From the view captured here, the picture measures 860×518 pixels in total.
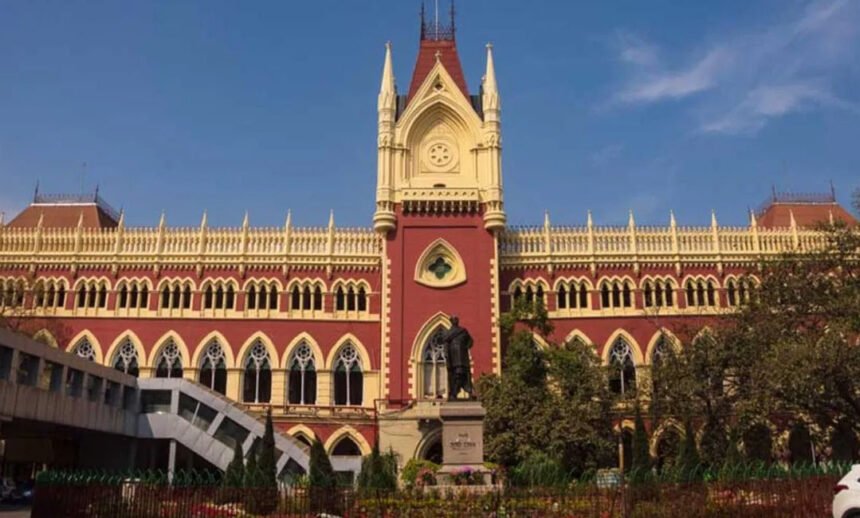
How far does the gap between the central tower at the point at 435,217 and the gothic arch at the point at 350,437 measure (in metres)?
2.44

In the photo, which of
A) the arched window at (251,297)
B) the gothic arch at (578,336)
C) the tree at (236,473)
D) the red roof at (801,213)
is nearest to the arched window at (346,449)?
the arched window at (251,297)

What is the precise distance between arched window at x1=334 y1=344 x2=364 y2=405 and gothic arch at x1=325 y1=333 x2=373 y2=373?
0.20 meters

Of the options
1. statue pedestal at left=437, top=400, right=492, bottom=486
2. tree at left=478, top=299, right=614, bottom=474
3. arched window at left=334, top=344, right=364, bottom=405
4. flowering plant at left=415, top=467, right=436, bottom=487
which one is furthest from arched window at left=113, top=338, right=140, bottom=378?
statue pedestal at left=437, top=400, right=492, bottom=486

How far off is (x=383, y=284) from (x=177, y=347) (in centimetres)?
1097

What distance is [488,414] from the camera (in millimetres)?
36188

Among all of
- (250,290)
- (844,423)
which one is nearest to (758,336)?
(844,423)

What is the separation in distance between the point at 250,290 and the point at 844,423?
28163mm

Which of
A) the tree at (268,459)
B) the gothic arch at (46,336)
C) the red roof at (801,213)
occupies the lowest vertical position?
the tree at (268,459)

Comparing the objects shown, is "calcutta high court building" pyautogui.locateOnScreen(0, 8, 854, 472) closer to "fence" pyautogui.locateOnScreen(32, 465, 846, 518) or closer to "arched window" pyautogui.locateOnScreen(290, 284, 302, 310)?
"arched window" pyautogui.locateOnScreen(290, 284, 302, 310)

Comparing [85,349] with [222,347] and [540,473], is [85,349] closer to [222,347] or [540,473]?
[222,347]

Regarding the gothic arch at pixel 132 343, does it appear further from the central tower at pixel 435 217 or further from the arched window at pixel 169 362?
the central tower at pixel 435 217

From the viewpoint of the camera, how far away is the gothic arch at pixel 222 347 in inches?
1719

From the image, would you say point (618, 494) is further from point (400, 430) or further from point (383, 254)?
point (383, 254)

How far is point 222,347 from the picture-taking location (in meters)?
44.0
